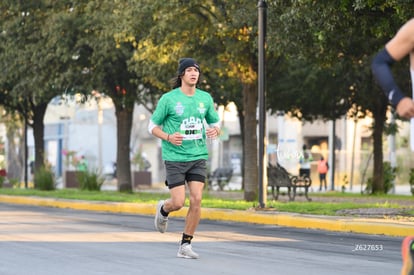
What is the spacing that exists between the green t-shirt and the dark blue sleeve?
4.45 metres

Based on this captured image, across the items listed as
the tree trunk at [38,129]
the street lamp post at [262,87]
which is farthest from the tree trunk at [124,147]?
the street lamp post at [262,87]

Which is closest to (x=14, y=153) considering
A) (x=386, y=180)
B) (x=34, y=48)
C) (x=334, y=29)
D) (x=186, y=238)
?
(x=34, y=48)

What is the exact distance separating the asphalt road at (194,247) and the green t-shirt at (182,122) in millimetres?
1059

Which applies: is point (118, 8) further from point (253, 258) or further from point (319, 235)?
point (253, 258)

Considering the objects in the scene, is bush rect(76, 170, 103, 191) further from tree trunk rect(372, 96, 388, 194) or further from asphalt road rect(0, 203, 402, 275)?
asphalt road rect(0, 203, 402, 275)

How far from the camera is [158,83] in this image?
84.1 feet

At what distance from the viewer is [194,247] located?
1129cm

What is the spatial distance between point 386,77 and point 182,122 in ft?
15.0

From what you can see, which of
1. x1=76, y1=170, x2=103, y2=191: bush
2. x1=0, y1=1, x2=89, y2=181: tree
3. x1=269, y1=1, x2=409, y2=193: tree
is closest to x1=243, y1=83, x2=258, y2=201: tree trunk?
x1=269, y1=1, x2=409, y2=193: tree

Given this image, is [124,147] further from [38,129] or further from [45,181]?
[38,129]

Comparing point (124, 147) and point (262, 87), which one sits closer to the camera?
point (262, 87)

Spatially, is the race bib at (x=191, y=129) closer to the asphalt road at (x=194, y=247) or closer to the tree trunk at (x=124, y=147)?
the asphalt road at (x=194, y=247)

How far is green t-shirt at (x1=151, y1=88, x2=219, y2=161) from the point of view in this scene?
9523 mm

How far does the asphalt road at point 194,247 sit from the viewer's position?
896 centimetres
